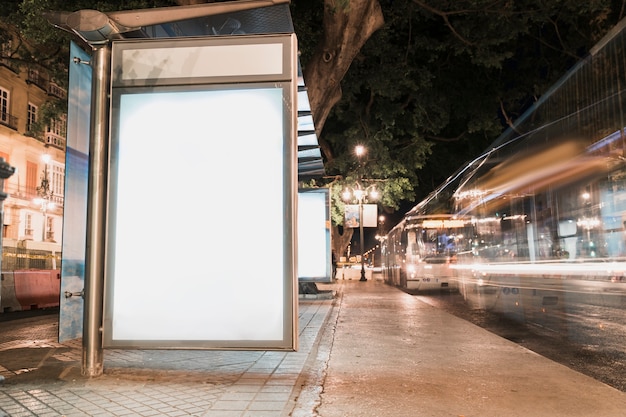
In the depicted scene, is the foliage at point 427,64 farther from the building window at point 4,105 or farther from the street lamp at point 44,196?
the building window at point 4,105

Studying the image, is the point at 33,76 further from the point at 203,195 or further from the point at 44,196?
the point at 203,195

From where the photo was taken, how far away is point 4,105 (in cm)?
3203

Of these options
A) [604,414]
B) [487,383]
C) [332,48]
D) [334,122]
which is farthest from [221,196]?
[334,122]

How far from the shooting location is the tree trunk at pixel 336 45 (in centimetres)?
1041

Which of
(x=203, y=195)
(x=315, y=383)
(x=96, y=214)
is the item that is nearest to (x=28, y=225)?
(x=96, y=214)

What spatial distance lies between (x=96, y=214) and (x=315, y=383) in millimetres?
2851

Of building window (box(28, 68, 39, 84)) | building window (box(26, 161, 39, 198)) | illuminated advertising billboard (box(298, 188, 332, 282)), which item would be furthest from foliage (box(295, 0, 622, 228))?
building window (box(28, 68, 39, 84))

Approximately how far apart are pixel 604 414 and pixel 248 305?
332 cm

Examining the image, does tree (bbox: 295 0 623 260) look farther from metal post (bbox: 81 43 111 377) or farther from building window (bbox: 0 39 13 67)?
building window (bbox: 0 39 13 67)

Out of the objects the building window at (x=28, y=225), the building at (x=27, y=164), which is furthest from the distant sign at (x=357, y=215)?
the building window at (x=28, y=225)

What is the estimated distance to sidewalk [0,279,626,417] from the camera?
4277mm

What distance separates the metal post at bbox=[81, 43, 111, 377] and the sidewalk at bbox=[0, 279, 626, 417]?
0.35 metres

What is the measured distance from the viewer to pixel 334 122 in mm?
23766

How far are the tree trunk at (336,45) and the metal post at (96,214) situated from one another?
557 cm
